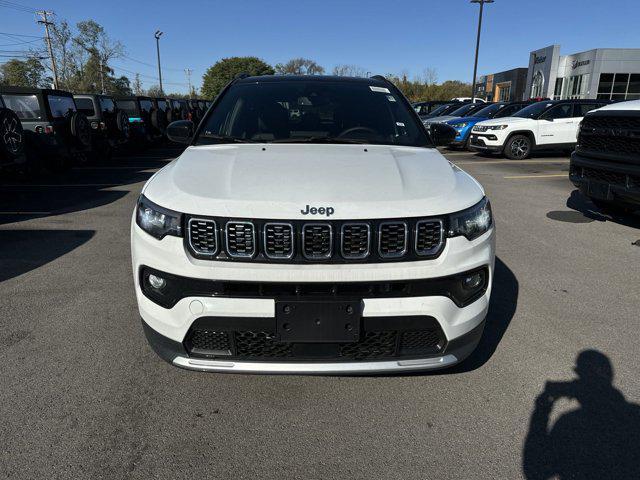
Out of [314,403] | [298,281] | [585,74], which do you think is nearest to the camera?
[298,281]

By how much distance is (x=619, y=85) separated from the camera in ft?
120

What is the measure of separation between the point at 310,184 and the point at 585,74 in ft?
143

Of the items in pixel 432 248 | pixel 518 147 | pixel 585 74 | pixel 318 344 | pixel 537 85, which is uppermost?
pixel 585 74

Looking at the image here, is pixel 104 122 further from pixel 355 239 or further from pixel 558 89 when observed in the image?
pixel 558 89

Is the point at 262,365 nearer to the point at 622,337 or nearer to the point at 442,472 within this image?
the point at 442,472

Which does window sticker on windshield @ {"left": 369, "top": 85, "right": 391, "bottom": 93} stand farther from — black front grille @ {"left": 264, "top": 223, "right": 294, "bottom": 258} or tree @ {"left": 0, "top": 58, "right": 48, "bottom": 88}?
tree @ {"left": 0, "top": 58, "right": 48, "bottom": 88}

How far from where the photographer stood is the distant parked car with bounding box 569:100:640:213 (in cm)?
491

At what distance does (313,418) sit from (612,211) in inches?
237

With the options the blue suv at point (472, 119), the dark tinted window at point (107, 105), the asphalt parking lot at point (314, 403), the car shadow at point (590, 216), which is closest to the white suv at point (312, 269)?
the asphalt parking lot at point (314, 403)

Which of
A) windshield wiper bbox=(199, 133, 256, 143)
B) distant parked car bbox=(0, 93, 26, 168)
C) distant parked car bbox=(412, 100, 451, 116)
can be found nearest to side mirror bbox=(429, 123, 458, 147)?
windshield wiper bbox=(199, 133, 256, 143)

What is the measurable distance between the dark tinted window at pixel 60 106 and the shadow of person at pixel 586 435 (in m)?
10.4

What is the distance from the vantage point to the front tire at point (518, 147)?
42.9 feet

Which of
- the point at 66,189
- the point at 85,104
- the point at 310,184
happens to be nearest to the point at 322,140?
the point at 310,184

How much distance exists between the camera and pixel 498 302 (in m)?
3.67
